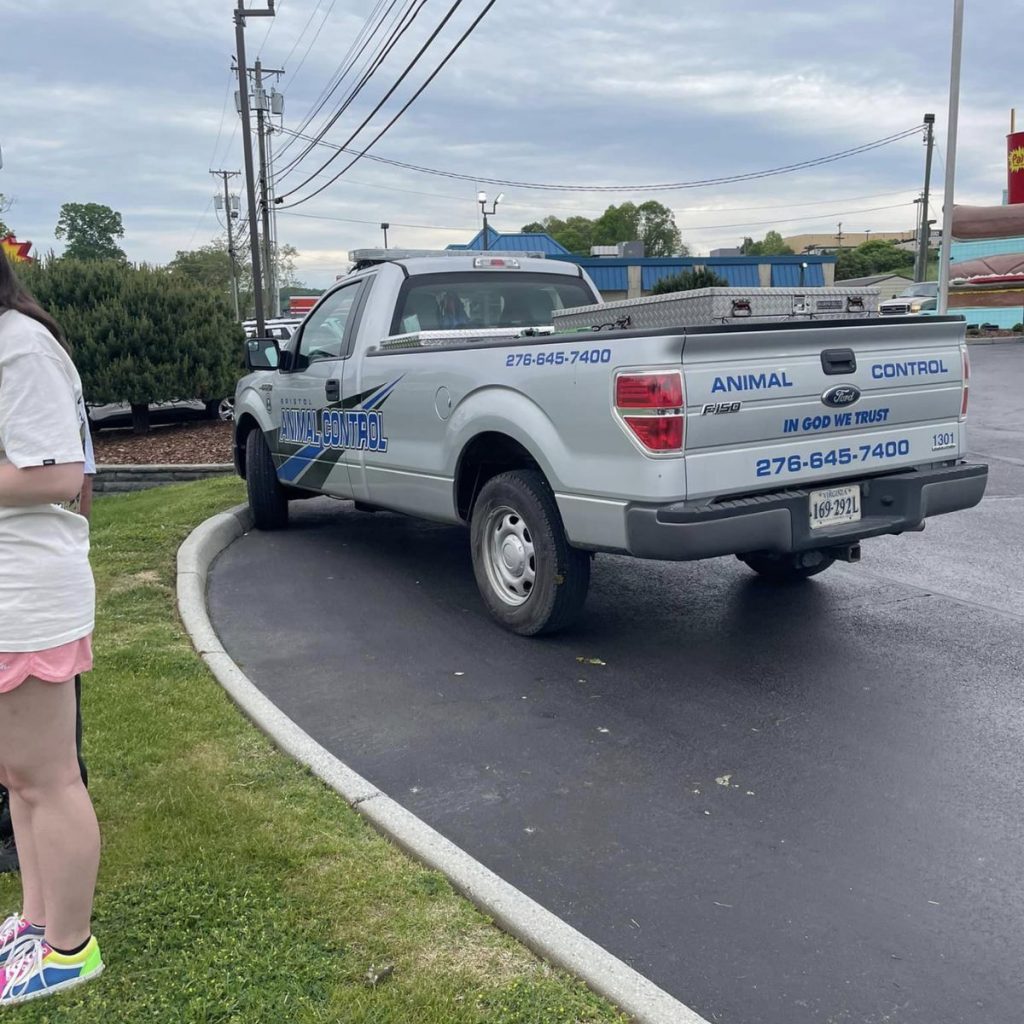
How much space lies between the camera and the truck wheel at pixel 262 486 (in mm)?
8234

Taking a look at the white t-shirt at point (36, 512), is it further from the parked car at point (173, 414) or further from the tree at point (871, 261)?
the tree at point (871, 261)

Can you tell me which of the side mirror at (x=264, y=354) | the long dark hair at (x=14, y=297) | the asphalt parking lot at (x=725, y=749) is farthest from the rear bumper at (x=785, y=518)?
the side mirror at (x=264, y=354)

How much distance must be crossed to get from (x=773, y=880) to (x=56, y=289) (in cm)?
1322

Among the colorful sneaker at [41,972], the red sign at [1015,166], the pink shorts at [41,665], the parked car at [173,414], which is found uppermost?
the red sign at [1015,166]

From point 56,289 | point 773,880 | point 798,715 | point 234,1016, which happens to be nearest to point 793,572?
point 798,715

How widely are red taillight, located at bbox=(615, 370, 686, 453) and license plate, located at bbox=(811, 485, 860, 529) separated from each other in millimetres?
839

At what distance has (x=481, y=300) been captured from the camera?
22.5ft

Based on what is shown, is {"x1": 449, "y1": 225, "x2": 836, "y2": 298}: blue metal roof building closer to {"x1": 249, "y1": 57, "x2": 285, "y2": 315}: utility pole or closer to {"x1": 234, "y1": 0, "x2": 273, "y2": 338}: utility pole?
{"x1": 249, "y1": 57, "x2": 285, "y2": 315}: utility pole

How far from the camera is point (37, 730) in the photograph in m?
2.39

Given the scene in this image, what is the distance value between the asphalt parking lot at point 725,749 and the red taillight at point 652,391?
132cm

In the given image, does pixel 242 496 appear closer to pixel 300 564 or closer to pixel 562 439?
pixel 300 564

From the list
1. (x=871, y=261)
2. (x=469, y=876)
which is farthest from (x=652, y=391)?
(x=871, y=261)

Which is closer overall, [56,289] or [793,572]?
[793,572]

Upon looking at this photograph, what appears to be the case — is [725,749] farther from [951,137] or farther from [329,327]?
[951,137]
